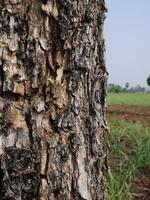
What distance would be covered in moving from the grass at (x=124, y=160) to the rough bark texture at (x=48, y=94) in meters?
2.30

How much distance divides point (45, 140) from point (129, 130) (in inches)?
195

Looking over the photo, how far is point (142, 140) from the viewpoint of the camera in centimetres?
584

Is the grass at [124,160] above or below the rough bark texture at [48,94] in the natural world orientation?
below

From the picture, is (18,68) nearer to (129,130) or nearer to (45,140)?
(45,140)

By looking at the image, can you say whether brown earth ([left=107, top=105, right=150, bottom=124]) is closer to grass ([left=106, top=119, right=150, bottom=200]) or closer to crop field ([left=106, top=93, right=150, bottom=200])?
grass ([left=106, top=119, right=150, bottom=200])

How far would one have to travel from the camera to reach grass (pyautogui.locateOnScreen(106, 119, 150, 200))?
4.03 m

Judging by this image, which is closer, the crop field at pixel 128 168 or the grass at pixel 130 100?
the crop field at pixel 128 168

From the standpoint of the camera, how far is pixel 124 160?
191 inches

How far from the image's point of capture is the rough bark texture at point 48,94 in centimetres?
147

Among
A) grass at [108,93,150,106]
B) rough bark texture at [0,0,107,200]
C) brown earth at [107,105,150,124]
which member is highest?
rough bark texture at [0,0,107,200]

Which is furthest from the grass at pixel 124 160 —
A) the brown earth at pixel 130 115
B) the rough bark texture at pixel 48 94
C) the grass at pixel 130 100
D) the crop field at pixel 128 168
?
the grass at pixel 130 100

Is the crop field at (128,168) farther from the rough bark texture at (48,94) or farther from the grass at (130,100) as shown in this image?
the grass at (130,100)

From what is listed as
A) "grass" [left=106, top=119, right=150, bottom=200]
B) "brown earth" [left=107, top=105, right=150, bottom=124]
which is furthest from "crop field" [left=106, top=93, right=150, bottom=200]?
"brown earth" [left=107, top=105, right=150, bottom=124]

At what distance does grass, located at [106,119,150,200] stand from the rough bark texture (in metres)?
2.30
